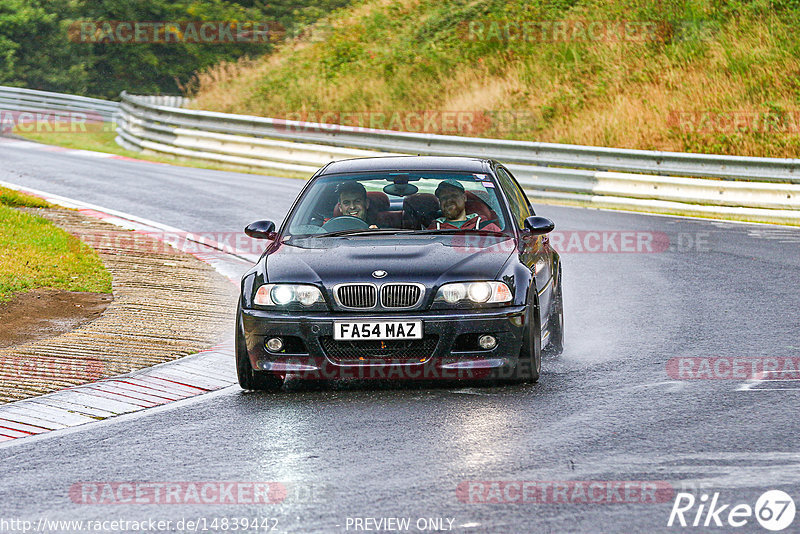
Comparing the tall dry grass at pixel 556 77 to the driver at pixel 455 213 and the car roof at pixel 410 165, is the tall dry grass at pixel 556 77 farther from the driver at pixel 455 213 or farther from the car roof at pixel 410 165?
the driver at pixel 455 213

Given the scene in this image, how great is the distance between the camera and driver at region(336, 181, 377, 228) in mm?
8797

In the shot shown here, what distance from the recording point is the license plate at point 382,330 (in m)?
7.37

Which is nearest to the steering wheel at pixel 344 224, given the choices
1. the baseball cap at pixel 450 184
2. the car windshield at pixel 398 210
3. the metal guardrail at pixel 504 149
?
the car windshield at pixel 398 210

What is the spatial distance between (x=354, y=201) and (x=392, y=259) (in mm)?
1200

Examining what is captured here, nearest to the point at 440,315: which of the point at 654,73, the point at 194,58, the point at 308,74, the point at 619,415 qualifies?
the point at 619,415

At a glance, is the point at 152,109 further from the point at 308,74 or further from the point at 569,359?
the point at 569,359

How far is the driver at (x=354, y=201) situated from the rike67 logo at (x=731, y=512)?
160 inches

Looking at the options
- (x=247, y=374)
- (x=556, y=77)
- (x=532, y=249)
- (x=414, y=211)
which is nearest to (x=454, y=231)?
(x=414, y=211)

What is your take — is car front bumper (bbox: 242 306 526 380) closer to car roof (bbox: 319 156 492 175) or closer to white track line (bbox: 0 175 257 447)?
white track line (bbox: 0 175 257 447)

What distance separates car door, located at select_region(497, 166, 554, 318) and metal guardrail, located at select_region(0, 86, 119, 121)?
31172 millimetres

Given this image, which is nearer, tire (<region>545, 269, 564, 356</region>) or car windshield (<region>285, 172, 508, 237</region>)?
car windshield (<region>285, 172, 508, 237</region>)

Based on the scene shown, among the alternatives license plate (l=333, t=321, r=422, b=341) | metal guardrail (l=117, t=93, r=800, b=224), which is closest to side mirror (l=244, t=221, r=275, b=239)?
license plate (l=333, t=321, r=422, b=341)

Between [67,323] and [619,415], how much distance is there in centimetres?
502

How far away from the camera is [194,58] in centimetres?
5328
